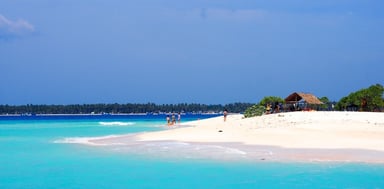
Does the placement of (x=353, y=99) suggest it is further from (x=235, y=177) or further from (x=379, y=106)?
(x=235, y=177)

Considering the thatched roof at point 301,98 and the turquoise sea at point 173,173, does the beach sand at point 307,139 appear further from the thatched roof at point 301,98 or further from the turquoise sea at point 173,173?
the thatched roof at point 301,98

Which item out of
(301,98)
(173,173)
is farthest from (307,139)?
(301,98)

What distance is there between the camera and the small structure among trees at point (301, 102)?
5347 centimetres

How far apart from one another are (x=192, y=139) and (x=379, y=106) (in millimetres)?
31890

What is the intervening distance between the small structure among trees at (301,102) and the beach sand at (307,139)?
52.8 ft

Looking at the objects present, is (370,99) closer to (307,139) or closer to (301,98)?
(301,98)

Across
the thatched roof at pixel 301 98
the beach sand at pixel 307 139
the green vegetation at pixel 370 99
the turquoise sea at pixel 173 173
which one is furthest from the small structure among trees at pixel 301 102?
the turquoise sea at pixel 173 173

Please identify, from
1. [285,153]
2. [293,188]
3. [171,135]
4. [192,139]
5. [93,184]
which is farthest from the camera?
[171,135]

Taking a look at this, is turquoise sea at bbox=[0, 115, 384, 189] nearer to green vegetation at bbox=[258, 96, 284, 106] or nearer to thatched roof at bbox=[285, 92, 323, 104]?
thatched roof at bbox=[285, 92, 323, 104]

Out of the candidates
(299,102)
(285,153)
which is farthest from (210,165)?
(299,102)

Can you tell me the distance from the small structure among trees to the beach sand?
1610cm

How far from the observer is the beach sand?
20.2 meters

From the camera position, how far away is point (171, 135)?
31.4 meters

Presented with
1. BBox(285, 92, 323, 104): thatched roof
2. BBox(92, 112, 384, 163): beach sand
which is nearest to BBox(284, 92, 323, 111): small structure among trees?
BBox(285, 92, 323, 104): thatched roof
